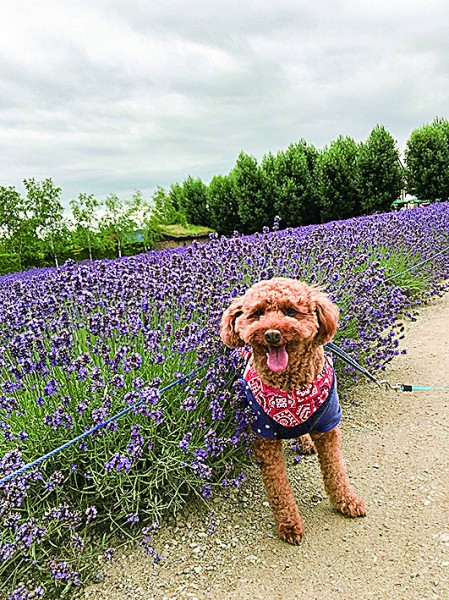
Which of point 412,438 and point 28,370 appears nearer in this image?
point 28,370

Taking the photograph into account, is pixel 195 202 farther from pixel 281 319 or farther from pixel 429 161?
pixel 281 319

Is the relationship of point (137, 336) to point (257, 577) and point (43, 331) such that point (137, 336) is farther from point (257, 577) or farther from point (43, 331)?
point (257, 577)

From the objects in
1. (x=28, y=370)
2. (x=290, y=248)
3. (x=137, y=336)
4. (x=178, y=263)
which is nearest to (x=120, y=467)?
(x=28, y=370)

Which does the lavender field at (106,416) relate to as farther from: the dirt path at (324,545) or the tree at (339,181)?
the tree at (339,181)

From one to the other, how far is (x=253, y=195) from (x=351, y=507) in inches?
828

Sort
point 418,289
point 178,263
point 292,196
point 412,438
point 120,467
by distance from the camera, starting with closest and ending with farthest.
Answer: point 120,467, point 412,438, point 178,263, point 418,289, point 292,196

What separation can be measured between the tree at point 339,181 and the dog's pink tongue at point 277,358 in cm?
2001

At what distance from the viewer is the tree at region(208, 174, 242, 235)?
24.3 metres

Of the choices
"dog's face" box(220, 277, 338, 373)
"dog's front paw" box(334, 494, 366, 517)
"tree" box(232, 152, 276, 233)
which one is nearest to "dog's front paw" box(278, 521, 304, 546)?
"dog's front paw" box(334, 494, 366, 517)

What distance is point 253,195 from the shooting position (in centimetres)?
2272

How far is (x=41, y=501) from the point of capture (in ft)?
7.45

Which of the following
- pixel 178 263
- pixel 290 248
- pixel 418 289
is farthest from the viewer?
pixel 418 289

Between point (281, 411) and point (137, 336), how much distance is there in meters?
1.01

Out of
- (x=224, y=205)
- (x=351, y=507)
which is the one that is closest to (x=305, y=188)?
(x=224, y=205)
